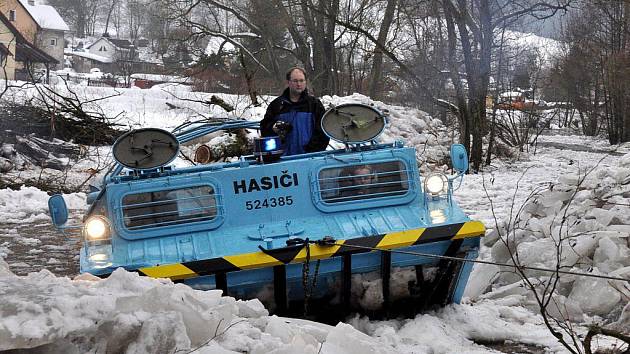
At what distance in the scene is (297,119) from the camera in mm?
7680

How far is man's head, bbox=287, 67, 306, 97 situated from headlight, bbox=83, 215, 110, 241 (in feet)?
7.32

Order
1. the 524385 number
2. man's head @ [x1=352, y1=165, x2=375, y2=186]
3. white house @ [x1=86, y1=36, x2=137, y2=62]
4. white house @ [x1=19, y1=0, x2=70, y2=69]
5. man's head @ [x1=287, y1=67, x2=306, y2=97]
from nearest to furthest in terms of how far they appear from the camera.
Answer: the 524385 number < man's head @ [x1=352, y1=165, x2=375, y2=186] < man's head @ [x1=287, y1=67, x2=306, y2=97] < white house @ [x1=19, y1=0, x2=70, y2=69] < white house @ [x1=86, y1=36, x2=137, y2=62]

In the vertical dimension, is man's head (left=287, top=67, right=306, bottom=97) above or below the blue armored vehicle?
above

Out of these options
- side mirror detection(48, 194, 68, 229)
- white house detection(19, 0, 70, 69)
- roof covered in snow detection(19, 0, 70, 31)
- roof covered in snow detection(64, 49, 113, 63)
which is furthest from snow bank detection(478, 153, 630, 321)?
roof covered in snow detection(64, 49, 113, 63)

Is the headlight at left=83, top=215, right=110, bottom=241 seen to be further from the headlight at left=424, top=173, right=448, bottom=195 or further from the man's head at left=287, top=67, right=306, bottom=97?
the headlight at left=424, top=173, right=448, bottom=195

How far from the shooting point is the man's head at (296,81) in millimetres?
7602

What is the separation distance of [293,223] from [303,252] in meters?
0.70

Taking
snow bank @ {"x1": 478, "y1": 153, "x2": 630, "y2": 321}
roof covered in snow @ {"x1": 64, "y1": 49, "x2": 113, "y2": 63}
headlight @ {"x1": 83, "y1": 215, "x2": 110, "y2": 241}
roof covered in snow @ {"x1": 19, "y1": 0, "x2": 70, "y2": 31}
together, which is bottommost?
snow bank @ {"x1": 478, "y1": 153, "x2": 630, "y2": 321}

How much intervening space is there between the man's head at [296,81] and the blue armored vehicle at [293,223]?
60cm

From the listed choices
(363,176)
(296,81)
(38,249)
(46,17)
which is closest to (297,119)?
(296,81)

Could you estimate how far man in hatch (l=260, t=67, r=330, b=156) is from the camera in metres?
7.62

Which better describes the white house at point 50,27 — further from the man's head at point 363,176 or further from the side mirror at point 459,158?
the side mirror at point 459,158

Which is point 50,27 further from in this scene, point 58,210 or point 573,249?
point 573,249

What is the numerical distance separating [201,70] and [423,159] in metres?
11.4
